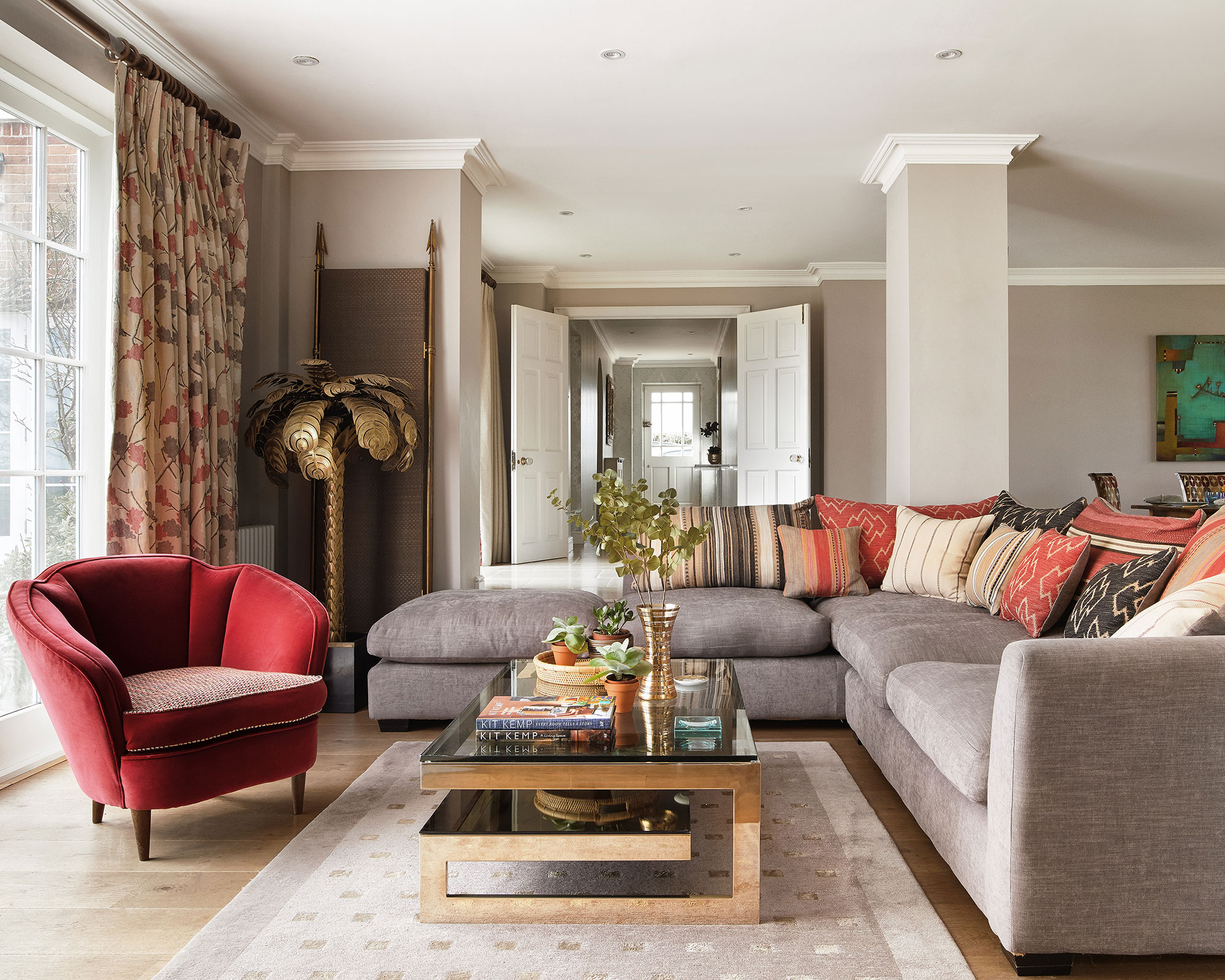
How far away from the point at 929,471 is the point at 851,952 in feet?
10.4

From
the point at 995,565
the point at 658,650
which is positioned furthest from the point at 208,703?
the point at 995,565

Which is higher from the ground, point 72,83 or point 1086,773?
point 72,83

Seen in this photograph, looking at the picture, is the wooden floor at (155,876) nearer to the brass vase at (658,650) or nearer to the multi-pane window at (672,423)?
the brass vase at (658,650)

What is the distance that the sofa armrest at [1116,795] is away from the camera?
1.56 m

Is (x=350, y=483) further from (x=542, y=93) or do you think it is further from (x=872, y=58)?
(x=872, y=58)

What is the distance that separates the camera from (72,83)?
10.1 feet

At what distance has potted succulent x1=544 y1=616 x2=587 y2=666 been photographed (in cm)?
234

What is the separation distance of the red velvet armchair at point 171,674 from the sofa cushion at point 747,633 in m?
1.27

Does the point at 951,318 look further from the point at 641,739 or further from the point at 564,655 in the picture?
the point at 641,739

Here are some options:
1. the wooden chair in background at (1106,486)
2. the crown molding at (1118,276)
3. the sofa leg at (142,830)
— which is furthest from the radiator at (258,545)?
the crown molding at (1118,276)

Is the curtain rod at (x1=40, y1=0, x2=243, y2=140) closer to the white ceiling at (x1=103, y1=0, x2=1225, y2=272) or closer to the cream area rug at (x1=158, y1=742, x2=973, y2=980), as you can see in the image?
the white ceiling at (x1=103, y1=0, x2=1225, y2=272)

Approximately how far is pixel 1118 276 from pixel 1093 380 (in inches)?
35.3

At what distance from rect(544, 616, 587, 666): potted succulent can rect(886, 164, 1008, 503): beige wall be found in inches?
106

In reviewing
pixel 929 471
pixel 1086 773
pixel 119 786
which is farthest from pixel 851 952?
pixel 929 471
